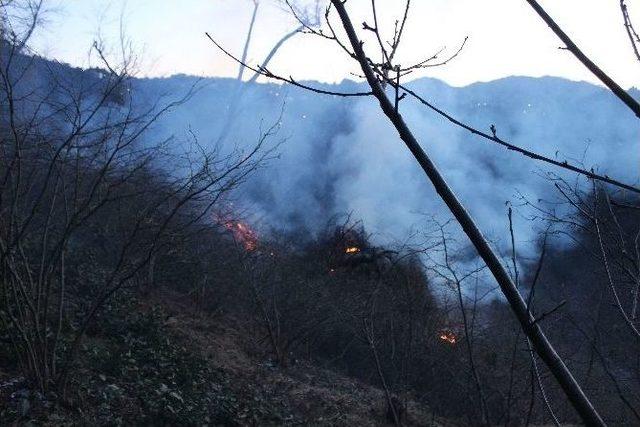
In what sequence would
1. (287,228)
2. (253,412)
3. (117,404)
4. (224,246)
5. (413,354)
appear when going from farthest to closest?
(287,228) → (224,246) → (413,354) → (253,412) → (117,404)

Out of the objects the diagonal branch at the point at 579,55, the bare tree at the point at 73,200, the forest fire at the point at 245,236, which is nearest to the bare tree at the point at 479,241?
the diagonal branch at the point at 579,55

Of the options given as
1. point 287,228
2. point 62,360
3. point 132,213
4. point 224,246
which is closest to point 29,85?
point 132,213

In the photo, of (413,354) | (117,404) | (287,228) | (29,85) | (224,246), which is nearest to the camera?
(117,404)

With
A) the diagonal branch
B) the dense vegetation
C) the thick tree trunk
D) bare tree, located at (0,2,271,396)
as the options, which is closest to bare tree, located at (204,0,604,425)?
the thick tree trunk

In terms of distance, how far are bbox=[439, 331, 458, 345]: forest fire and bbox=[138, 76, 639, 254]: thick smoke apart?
5.58 meters

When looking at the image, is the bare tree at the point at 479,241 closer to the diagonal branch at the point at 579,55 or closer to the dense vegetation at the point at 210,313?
the diagonal branch at the point at 579,55

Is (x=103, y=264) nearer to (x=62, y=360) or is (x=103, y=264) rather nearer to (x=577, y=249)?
(x=62, y=360)

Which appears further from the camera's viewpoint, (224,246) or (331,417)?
(224,246)

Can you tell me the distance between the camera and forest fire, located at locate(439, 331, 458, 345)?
10164 mm

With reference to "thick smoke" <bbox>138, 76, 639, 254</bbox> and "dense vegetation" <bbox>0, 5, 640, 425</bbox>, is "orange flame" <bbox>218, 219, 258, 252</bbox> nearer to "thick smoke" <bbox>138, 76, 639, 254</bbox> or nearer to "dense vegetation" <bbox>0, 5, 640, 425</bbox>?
"dense vegetation" <bbox>0, 5, 640, 425</bbox>

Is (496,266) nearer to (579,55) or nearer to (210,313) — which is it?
(579,55)

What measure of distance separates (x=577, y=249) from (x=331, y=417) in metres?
12.6

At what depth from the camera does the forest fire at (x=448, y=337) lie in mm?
10164

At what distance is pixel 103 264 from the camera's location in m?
9.55
